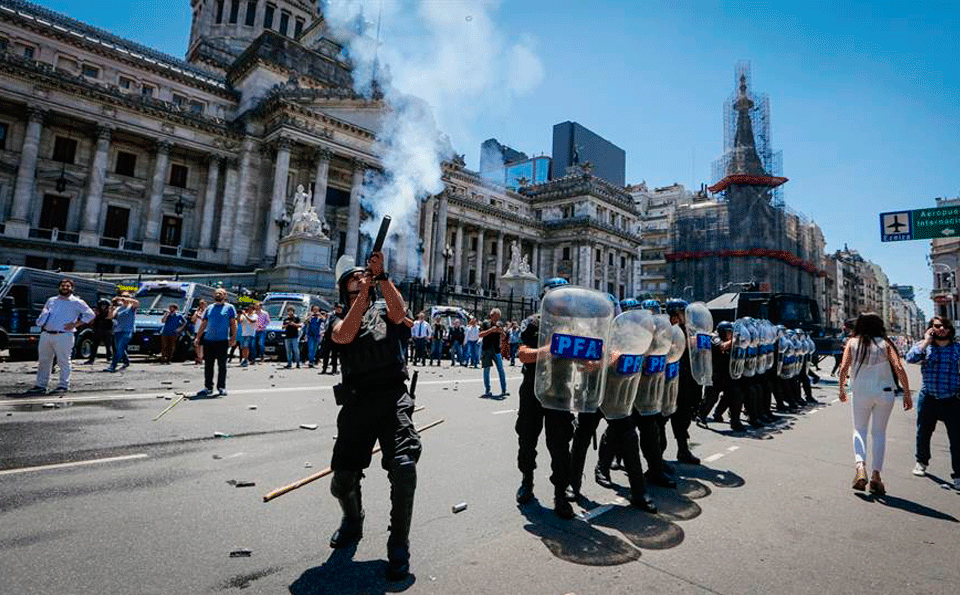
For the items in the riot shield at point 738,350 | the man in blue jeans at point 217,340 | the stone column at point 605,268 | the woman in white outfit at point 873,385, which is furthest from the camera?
the stone column at point 605,268

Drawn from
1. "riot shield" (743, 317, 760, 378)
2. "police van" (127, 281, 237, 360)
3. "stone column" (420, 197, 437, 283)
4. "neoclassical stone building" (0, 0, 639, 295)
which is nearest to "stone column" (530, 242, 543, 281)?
"neoclassical stone building" (0, 0, 639, 295)

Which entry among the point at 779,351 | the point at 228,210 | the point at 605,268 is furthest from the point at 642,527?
the point at 605,268

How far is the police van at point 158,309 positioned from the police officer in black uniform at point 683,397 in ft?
42.8

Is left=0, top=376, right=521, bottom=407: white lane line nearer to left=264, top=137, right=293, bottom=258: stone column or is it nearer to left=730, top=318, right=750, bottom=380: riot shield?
A: left=730, top=318, right=750, bottom=380: riot shield

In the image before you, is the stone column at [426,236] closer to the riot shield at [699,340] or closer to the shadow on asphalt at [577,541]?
the riot shield at [699,340]

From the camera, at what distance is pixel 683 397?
550 cm

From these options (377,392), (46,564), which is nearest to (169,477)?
(46,564)

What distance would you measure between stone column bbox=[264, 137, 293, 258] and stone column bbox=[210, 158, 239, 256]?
2974 mm

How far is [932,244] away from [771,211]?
24669 millimetres

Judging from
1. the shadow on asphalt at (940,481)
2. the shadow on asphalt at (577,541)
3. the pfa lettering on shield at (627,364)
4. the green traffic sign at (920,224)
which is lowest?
the shadow on asphalt at (577,541)

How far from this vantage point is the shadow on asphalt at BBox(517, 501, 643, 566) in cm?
293

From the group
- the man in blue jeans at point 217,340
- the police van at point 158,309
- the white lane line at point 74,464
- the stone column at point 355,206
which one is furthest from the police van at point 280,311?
the stone column at point 355,206

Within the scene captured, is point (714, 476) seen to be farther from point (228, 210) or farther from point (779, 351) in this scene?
point (228, 210)

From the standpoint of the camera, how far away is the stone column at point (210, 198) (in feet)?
110
